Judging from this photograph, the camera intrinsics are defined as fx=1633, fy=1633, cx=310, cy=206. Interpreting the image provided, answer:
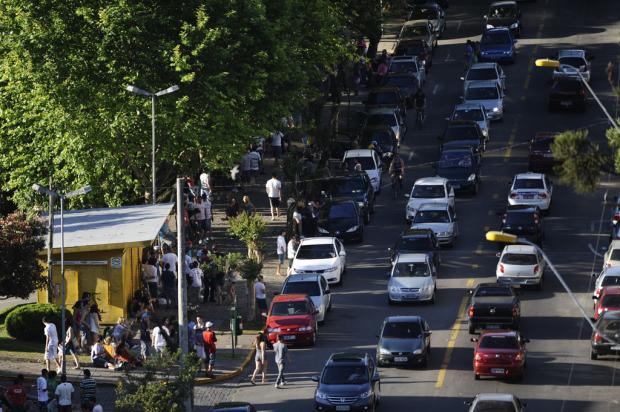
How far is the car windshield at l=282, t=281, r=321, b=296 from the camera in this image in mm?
52812

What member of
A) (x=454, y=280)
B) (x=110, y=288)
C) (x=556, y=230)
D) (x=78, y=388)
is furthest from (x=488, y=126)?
(x=78, y=388)

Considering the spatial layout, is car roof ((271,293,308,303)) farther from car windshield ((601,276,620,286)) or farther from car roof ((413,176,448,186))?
car roof ((413,176,448,186))

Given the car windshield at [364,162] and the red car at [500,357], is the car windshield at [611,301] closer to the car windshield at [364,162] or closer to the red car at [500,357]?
the red car at [500,357]

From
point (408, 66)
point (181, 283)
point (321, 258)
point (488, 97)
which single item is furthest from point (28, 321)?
point (408, 66)

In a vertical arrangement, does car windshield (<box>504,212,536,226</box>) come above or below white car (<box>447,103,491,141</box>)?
below

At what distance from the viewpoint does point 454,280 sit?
57.7 metres

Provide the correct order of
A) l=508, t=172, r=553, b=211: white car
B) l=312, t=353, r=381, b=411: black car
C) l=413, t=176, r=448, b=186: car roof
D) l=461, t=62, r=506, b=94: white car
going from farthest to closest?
1. l=461, t=62, r=506, b=94: white car
2. l=413, t=176, r=448, b=186: car roof
3. l=508, t=172, r=553, b=211: white car
4. l=312, t=353, r=381, b=411: black car

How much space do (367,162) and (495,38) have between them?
23826mm

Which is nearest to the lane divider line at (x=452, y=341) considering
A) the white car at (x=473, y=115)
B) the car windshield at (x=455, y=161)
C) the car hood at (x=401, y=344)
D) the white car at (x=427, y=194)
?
the car hood at (x=401, y=344)

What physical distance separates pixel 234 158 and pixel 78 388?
1950cm

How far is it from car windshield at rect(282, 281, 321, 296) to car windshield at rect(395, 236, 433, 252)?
20.7ft

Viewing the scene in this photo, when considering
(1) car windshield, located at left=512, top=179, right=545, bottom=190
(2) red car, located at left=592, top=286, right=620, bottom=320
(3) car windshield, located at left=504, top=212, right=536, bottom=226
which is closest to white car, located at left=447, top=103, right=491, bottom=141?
(1) car windshield, located at left=512, top=179, right=545, bottom=190

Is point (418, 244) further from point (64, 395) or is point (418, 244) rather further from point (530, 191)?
point (64, 395)

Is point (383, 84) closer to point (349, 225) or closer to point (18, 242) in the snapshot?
point (349, 225)
